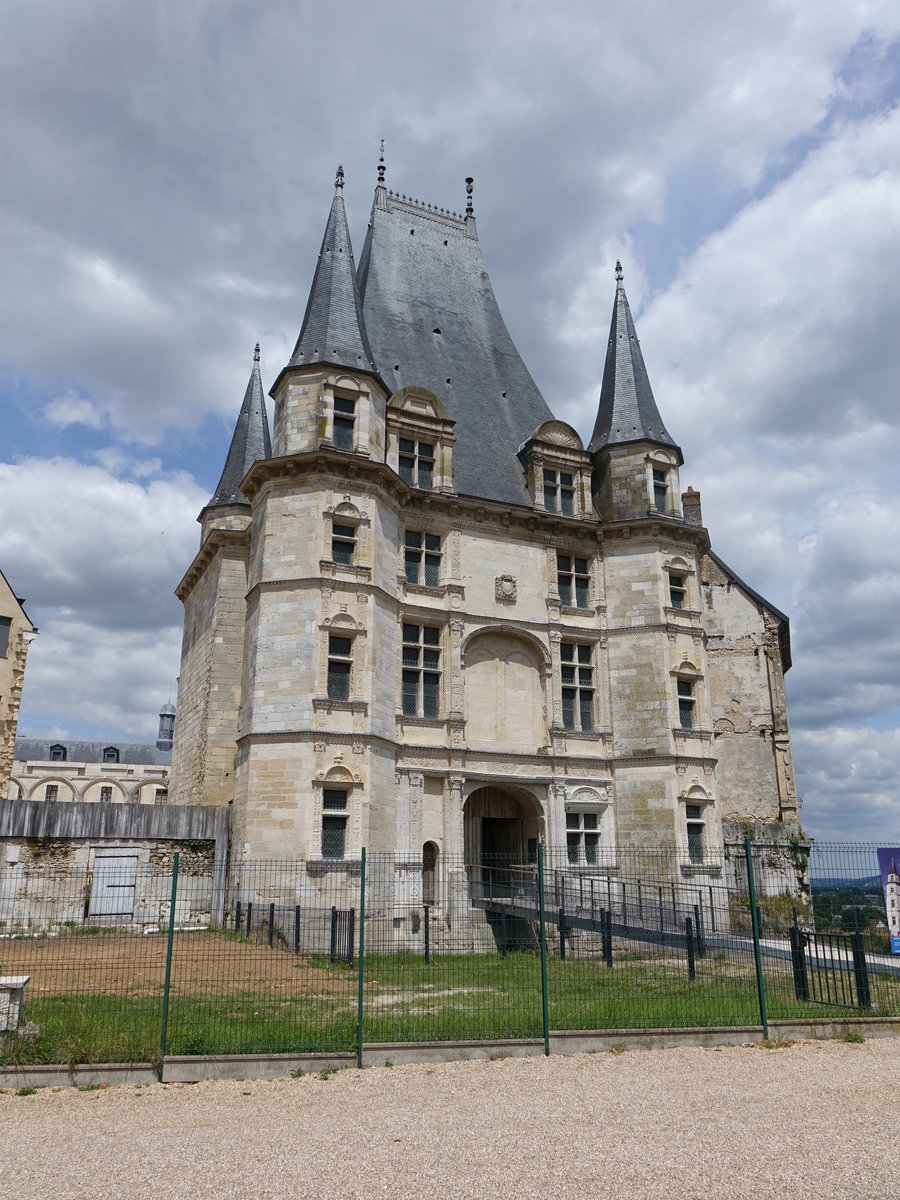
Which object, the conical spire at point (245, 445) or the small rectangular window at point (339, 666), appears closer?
the small rectangular window at point (339, 666)

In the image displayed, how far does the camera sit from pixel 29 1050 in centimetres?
869

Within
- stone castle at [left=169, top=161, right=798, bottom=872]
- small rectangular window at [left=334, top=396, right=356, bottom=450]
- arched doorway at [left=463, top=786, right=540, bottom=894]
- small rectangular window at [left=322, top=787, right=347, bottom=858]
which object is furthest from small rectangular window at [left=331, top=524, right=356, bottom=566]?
arched doorway at [left=463, top=786, right=540, bottom=894]

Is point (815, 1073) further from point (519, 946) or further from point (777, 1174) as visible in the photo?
point (519, 946)

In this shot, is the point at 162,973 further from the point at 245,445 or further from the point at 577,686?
the point at 245,445

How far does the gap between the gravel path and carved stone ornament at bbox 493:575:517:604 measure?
15.8m

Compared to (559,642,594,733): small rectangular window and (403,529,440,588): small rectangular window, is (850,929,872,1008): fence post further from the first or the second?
(403,529,440,588): small rectangular window

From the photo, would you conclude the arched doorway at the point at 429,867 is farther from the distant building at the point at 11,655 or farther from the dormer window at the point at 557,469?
the distant building at the point at 11,655

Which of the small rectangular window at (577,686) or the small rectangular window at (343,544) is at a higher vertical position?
the small rectangular window at (343,544)

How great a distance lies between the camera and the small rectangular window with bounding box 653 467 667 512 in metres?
26.6

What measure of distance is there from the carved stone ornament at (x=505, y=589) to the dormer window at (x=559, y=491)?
118 inches

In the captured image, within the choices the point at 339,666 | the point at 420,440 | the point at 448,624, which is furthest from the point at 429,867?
the point at 420,440

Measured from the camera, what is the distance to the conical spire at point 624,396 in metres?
27.1

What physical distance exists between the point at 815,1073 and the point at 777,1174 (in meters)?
3.22

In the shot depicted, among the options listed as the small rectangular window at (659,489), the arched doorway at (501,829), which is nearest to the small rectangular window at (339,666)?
the arched doorway at (501,829)
